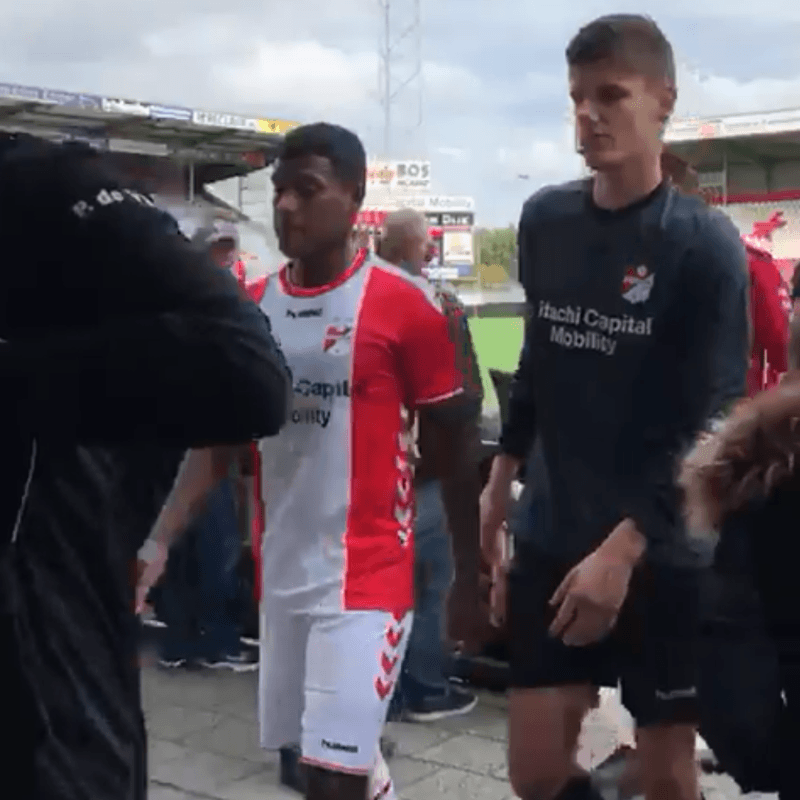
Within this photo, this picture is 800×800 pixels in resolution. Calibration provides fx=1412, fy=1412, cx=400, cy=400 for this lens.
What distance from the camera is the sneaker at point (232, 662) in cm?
650

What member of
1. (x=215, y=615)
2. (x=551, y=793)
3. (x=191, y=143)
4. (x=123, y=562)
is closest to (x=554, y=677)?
(x=551, y=793)

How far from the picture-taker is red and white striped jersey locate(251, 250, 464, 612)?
3.47 m

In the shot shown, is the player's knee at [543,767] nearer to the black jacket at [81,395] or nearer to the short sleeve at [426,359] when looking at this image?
the short sleeve at [426,359]

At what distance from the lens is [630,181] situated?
296cm

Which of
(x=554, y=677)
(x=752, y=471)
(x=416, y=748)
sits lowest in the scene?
(x=416, y=748)

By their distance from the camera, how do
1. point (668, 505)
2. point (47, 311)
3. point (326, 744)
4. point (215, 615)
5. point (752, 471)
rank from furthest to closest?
point (215, 615) → point (326, 744) → point (668, 505) → point (752, 471) → point (47, 311)

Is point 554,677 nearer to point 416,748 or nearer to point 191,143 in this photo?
point 191,143

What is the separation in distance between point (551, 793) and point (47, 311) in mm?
1983

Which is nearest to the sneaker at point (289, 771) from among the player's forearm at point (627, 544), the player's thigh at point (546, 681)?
the player's thigh at point (546, 681)

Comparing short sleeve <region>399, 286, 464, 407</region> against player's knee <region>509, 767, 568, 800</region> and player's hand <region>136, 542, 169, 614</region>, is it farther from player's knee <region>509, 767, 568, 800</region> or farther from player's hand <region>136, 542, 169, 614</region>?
player's hand <region>136, 542, 169, 614</region>

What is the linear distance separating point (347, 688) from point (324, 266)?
3.50 ft

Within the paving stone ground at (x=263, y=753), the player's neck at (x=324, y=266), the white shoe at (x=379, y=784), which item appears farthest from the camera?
the paving stone ground at (x=263, y=753)

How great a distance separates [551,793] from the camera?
A: 10.0 feet

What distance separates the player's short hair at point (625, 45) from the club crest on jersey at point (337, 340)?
0.91 metres
